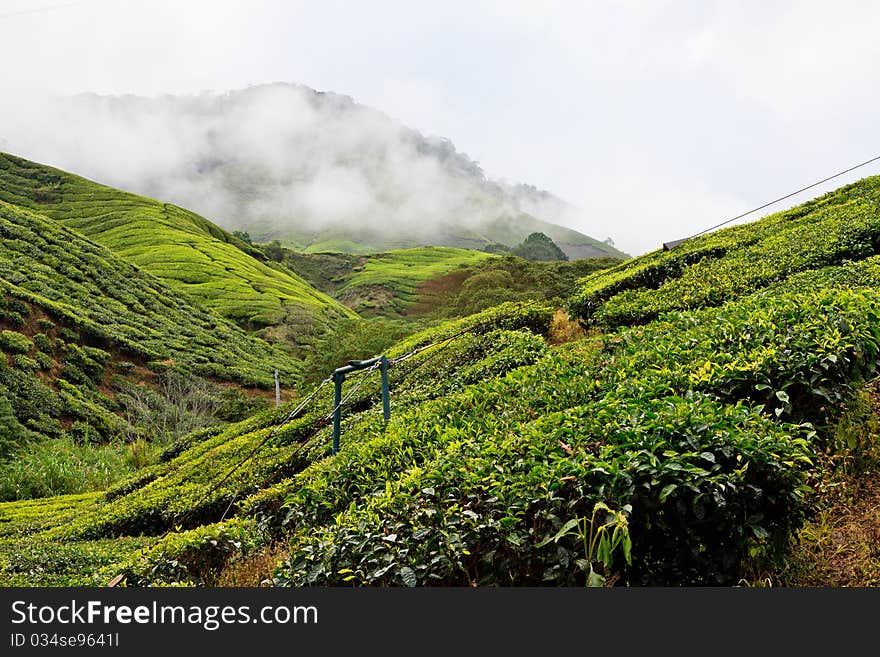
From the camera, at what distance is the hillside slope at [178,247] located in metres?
43.1

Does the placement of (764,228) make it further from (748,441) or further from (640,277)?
(748,441)

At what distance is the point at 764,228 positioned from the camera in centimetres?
1110

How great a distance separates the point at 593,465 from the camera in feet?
10.6

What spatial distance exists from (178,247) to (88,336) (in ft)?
85.8

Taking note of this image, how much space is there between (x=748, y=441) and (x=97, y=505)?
1109 centimetres

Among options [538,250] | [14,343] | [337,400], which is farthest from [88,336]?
Answer: [538,250]

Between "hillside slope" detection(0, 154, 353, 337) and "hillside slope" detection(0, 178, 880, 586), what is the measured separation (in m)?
35.5

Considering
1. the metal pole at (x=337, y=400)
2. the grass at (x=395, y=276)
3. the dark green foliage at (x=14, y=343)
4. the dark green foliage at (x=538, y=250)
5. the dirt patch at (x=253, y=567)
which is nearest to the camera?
the dirt patch at (x=253, y=567)

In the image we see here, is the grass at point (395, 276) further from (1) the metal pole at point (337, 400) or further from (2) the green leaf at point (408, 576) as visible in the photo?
(2) the green leaf at point (408, 576)

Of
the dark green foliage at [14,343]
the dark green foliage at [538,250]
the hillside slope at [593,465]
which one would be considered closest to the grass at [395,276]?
the dark green foliage at [538,250]

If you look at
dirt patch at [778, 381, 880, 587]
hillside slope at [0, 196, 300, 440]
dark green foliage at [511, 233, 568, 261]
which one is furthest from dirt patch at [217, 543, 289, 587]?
dark green foliage at [511, 233, 568, 261]

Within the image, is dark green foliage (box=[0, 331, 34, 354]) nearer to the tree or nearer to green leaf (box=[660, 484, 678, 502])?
the tree

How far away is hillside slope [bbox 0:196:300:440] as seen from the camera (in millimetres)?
20766

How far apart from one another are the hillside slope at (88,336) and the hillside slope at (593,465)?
1427cm
